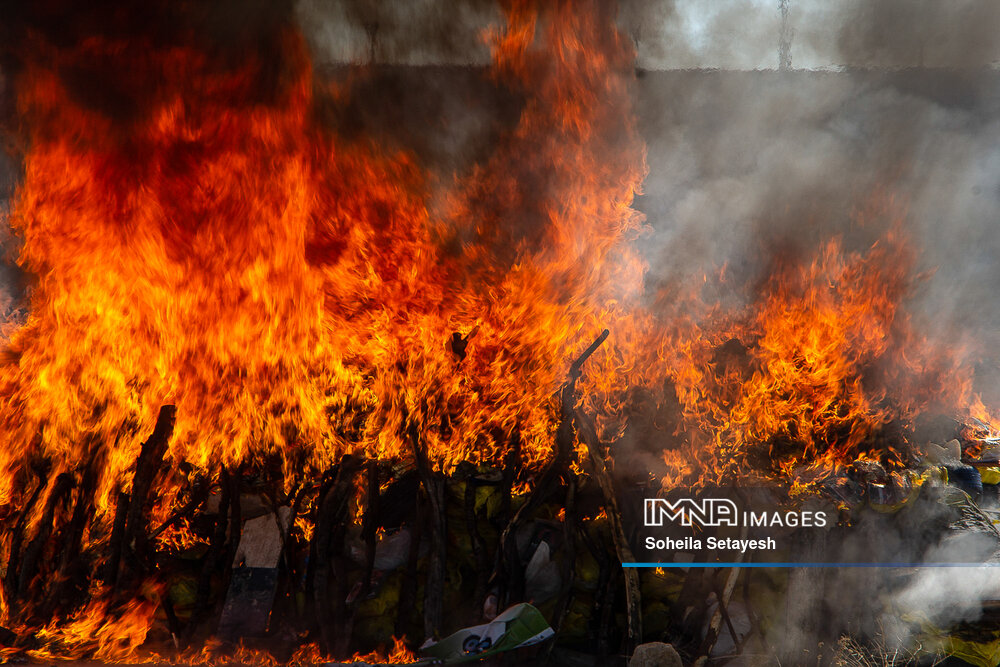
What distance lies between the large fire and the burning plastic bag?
3.29 ft

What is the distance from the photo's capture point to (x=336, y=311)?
4293 millimetres

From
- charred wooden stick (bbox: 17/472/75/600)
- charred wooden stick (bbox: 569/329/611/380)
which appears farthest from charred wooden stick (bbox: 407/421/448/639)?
charred wooden stick (bbox: 17/472/75/600)

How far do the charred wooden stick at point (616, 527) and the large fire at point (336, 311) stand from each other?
14 centimetres

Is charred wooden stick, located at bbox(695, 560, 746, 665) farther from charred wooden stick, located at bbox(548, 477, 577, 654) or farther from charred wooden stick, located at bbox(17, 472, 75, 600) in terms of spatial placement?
charred wooden stick, located at bbox(17, 472, 75, 600)

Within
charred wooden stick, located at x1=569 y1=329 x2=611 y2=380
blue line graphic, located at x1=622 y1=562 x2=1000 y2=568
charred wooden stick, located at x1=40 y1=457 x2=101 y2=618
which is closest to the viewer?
blue line graphic, located at x1=622 y1=562 x2=1000 y2=568

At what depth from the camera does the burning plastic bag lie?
3.90 metres

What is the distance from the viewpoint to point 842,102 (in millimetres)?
4824

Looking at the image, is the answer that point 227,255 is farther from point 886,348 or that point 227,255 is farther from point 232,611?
point 886,348

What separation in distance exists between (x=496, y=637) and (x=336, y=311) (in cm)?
256

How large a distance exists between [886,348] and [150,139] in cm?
591

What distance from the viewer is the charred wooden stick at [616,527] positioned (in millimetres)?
3930

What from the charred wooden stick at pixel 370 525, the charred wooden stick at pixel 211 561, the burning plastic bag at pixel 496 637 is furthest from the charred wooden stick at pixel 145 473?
the burning plastic bag at pixel 496 637

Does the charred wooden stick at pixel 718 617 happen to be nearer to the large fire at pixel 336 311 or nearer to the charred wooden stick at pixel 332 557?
the large fire at pixel 336 311

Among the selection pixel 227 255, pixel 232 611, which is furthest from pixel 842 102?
pixel 232 611
